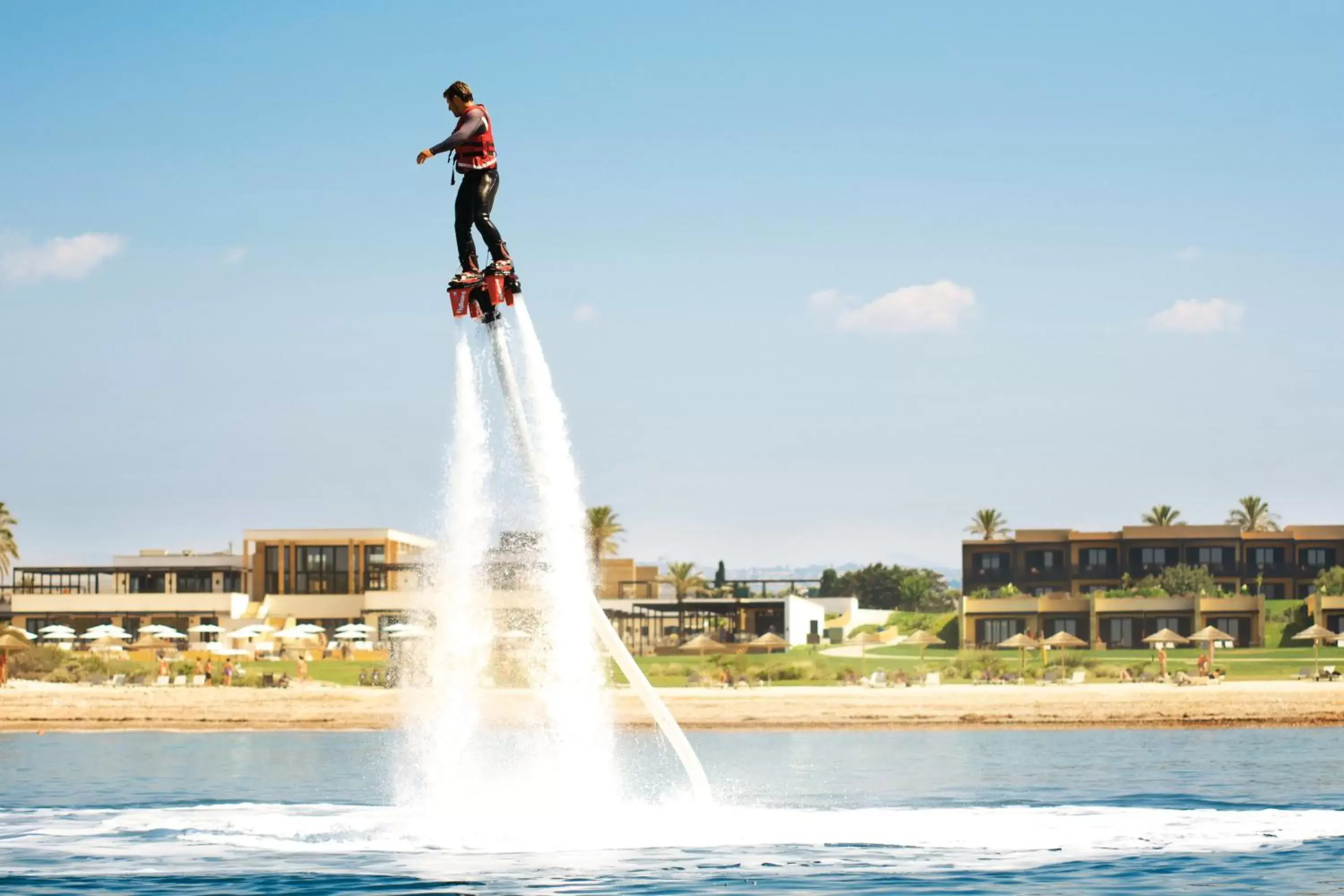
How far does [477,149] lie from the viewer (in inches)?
933

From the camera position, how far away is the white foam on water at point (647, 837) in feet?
85.8

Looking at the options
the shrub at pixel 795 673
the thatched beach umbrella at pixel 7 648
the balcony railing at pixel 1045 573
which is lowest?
the shrub at pixel 795 673

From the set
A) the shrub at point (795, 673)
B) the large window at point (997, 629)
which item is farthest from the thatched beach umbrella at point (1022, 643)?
the large window at point (997, 629)

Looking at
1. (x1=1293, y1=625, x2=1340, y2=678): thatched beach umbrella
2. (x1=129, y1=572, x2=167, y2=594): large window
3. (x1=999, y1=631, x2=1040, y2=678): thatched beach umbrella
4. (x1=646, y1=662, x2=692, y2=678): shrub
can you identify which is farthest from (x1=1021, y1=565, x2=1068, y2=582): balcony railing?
(x1=129, y1=572, x2=167, y2=594): large window

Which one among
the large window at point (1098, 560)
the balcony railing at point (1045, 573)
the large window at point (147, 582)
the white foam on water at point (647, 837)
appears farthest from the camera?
the balcony railing at point (1045, 573)

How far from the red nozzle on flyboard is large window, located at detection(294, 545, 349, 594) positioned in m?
101

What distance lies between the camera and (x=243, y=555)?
125m

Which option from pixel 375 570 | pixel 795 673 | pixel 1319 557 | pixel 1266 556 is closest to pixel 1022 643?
pixel 795 673

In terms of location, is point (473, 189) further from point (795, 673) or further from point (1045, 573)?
point (1045, 573)

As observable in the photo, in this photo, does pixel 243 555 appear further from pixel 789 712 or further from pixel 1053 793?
pixel 1053 793

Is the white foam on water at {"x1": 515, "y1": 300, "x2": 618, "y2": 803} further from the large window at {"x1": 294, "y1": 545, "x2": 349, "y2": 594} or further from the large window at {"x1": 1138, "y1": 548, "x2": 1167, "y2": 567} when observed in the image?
the large window at {"x1": 1138, "y1": 548, "x2": 1167, "y2": 567}

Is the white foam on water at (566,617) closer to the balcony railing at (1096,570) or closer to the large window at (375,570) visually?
the large window at (375,570)

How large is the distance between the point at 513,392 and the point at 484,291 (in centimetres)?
159

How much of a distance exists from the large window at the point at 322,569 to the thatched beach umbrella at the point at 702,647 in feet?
90.8
